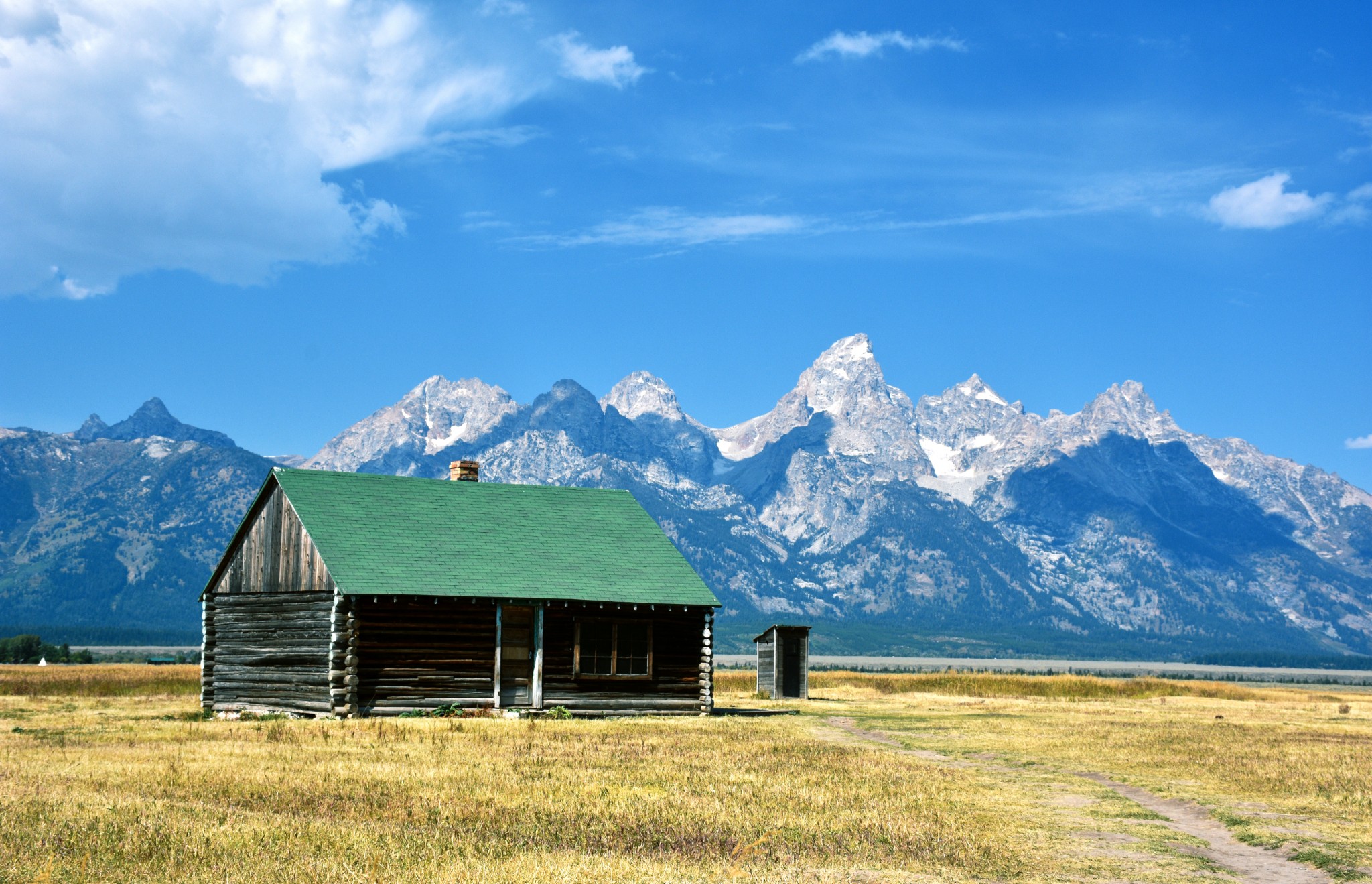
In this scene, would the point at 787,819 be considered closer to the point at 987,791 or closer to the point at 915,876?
the point at 915,876

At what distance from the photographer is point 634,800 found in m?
19.2

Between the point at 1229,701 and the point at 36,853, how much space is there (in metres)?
66.5

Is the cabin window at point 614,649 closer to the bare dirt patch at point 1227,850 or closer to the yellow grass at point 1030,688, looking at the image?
the bare dirt patch at point 1227,850

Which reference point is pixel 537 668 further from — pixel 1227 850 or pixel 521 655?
pixel 1227 850

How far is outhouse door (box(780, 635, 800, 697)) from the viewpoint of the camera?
198ft

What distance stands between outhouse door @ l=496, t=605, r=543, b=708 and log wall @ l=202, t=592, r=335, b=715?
5162 millimetres

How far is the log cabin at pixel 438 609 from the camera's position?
3884 centimetres

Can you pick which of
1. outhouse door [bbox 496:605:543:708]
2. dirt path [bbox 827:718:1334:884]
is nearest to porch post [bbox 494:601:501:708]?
outhouse door [bbox 496:605:543:708]

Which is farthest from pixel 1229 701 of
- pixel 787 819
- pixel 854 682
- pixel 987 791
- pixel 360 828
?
pixel 360 828

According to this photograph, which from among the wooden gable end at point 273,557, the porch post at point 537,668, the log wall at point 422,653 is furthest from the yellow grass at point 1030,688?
the wooden gable end at point 273,557

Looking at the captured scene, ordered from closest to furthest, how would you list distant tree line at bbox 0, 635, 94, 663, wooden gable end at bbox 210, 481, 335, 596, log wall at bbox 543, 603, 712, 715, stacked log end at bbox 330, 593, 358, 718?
stacked log end at bbox 330, 593, 358, 718
wooden gable end at bbox 210, 481, 335, 596
log wall at bbox 543, 603, 712, 715
distant tree line at bbox 0, 635, 94, 663

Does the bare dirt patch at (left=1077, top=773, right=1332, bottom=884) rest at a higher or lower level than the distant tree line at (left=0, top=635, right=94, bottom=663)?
higher

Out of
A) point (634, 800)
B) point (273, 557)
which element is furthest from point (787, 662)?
point (634, 800)

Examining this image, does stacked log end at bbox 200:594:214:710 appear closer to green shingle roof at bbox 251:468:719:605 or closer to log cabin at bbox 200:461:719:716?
log cabin at bbox 200:461:719:716
